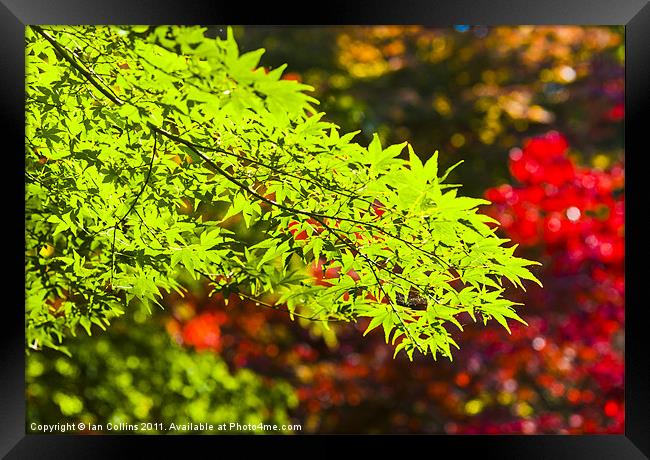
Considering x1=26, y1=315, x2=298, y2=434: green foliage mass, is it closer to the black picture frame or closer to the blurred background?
the blurred background

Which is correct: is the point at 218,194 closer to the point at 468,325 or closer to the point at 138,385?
the point at 138,385

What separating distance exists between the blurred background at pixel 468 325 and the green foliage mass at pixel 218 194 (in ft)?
4.38

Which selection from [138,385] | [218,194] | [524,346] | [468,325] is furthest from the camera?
[524,346]

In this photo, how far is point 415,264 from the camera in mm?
1303

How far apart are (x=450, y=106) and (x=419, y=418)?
152 centimetres

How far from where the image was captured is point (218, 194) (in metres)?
1.35

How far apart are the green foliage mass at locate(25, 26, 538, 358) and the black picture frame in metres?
0.04

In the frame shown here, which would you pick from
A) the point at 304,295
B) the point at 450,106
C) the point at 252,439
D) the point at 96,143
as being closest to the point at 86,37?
the point at 96,143
